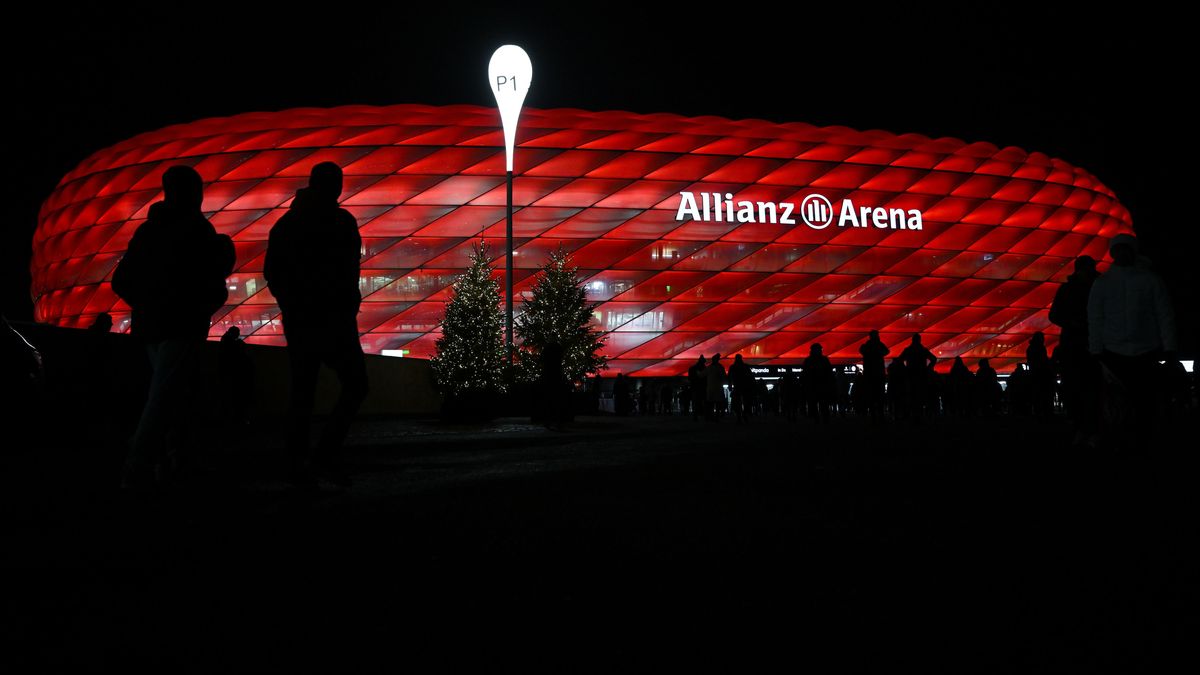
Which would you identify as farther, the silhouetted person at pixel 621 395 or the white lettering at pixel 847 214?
the white lettering at pixel 847 214

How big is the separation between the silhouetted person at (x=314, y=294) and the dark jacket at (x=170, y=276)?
0.31 meters

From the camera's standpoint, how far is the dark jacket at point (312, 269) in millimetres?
4996

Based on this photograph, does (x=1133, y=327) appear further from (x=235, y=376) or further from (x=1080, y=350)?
(x=235, y=376)

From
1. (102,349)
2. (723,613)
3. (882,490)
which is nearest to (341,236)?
(882,490)

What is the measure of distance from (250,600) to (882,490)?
3296 mm

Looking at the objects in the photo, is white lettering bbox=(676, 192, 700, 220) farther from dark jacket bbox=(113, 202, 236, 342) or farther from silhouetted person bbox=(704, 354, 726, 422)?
dark jacket bbox=(113, 202, 236, 342)

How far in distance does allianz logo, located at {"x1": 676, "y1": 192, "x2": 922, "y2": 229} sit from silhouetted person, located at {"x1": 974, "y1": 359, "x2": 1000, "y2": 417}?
1916cm

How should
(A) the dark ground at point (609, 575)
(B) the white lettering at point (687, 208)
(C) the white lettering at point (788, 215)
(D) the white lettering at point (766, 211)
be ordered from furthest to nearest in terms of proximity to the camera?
(C) the white lettering at point (788, 215) < (D) the white lettering at point (766, 211) < (B) the white lettering at point (687, 208) < (A) the dark ground at point (609, 575)

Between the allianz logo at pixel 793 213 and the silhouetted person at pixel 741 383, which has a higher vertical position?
the allianz logo at pixel 793 213

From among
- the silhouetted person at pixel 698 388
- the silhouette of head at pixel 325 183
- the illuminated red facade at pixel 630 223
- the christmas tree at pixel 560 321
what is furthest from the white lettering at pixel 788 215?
the silhouette of head at pixel 325 183

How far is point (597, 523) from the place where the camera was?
389 cm

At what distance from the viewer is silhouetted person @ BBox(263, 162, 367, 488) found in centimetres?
499

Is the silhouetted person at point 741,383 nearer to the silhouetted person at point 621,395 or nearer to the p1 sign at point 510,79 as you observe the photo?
the p1 sign at point 510,79

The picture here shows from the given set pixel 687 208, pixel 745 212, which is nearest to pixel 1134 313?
pixel 687 208
